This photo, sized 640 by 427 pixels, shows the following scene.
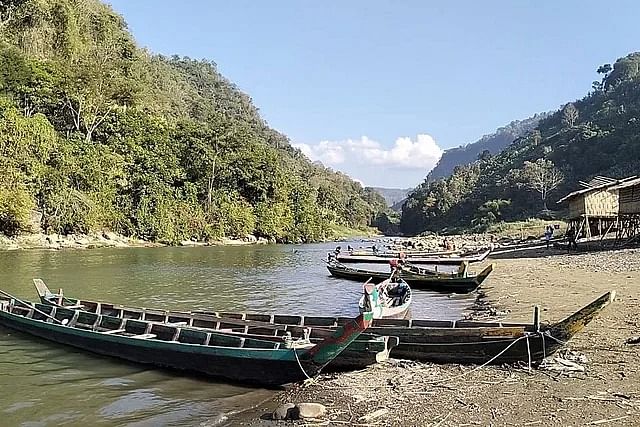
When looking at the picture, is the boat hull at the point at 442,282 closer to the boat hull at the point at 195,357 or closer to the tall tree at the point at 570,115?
the boat hull at the point at 195,357

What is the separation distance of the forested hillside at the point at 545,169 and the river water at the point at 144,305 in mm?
64603

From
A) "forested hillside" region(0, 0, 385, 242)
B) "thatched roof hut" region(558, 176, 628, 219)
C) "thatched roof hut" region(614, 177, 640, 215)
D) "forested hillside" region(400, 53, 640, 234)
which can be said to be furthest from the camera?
"forested hillside" region(400, 53, 640, 234)

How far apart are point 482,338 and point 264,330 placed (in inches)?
191

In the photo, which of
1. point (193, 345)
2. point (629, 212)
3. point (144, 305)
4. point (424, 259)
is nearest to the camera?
point (193, 345)

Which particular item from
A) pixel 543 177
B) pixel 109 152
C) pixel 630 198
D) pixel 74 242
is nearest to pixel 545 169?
pixel 543 177

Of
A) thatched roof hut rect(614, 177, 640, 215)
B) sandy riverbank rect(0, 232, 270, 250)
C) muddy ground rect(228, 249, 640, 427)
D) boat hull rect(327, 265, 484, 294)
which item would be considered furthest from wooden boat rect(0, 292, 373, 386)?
sandy riverbank rect(0, 232, 270, 250)

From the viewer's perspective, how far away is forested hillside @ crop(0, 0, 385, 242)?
187 ft

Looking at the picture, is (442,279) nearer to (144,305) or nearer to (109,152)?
(144,305)

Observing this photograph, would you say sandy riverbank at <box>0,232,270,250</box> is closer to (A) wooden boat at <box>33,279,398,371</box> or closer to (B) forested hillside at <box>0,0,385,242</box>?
(B) forested hillside at <box>0,0,385,242</box>

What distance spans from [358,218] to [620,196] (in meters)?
109

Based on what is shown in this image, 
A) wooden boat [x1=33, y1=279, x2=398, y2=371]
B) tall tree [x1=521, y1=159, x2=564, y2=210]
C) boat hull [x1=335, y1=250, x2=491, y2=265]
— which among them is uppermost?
tall tree [x1=521, y1=159, x2=564, y2=210]

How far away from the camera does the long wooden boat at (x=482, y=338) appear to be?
1098cm

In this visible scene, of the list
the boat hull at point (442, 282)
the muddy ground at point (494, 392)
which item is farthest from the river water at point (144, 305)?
the muddy ground at point (494, 392)

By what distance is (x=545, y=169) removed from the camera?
333ft
